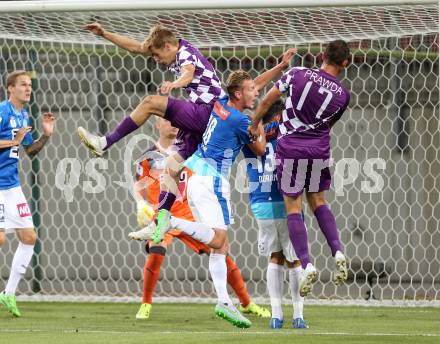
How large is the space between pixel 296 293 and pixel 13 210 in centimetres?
269

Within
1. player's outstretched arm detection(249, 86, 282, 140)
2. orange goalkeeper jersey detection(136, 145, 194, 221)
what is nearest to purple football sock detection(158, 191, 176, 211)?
player's outstretched arm detection(249, 86, 282, 140)

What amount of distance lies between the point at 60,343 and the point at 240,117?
2.20 metres

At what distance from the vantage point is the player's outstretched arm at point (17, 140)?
374 inches

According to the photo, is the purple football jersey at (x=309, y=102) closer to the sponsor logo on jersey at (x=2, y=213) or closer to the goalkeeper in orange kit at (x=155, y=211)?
the goalkeeper in orange kit at (x=155, y=211)

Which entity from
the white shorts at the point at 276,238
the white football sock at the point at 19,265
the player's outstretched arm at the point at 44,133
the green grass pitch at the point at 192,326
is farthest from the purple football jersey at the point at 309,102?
the white football sock at the point at 19,265

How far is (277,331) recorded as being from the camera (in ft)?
26.6

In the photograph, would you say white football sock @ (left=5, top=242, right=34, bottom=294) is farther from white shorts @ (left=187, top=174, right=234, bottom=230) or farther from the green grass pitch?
white shorts @ (left=187, top=174, right=234, bottom=230)

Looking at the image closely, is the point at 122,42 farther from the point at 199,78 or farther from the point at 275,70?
the point at 275,70

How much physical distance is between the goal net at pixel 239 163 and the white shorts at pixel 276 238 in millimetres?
2036

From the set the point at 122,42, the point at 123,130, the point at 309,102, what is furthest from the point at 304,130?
the point at 122,42

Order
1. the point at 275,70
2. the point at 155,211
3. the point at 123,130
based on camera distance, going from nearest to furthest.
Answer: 1. the point at 123,130
2. the point at 275,70
3. the point at 155,211

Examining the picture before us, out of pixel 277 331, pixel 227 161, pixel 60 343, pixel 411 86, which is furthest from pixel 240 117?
pixel 411 86

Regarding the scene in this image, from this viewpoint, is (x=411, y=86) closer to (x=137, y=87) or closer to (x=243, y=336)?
(x=137, y=87)

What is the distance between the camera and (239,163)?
11.3 metres
